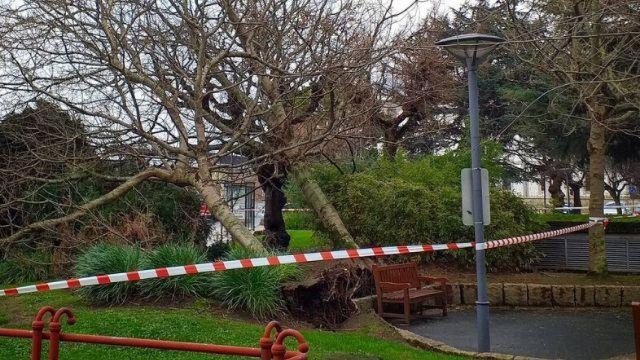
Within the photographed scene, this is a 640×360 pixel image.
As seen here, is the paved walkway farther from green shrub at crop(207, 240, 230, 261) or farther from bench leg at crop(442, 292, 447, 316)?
green shrub at crop(207, 240, 230, 261)

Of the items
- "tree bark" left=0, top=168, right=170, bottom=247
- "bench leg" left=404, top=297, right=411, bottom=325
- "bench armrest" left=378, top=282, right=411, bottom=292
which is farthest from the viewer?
"tree bark" left=0, top=168, right=170, bottom=247

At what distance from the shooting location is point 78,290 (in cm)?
1052

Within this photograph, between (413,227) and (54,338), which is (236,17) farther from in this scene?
(54,338)

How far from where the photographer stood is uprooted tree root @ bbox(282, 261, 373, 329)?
10172 mm

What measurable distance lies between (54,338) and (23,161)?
9.66m

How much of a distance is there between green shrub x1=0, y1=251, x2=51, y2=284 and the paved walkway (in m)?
7.81

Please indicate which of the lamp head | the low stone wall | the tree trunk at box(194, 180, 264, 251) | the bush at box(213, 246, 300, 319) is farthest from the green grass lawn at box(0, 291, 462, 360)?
the low stone wall

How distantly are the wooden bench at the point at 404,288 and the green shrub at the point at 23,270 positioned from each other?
7.17 metres

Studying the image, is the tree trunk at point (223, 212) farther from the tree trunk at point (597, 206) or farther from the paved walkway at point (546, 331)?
the tree trunk at point (597, 206)

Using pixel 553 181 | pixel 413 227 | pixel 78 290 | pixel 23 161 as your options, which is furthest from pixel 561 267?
pixel 553 181

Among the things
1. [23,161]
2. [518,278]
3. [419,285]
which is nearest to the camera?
[419,285]

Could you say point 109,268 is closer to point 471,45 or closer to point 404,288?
point 404,288

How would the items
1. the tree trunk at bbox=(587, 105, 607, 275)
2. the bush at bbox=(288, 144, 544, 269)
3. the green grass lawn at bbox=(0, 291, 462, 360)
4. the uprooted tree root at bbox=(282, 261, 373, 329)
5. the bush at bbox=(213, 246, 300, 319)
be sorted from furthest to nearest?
the bush at bbox=(288, 144, 544, 269) → the tree trunk at bbox=(587, 105, 607, 275) → the uprooted tree root at bbox=(282, 261, 373, 329) → the bush at bbox=(213, 246, 300, 319) → the green grass lawn at bbox=(0, 291, 462, 360)

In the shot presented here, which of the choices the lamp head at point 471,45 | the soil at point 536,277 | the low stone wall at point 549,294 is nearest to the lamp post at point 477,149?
the lamp head at point 471,45
